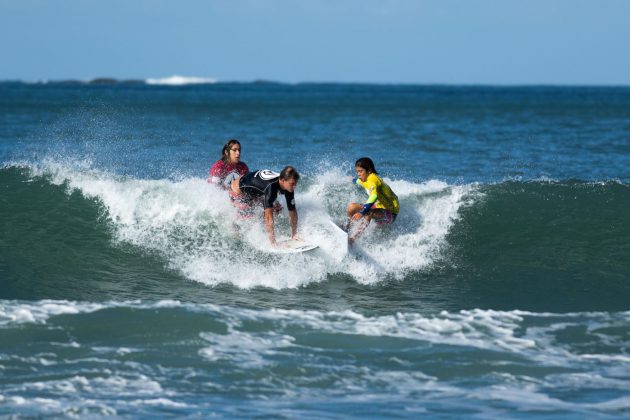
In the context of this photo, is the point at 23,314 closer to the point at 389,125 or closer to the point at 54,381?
the point at 54,381

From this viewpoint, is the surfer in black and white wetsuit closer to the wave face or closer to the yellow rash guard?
the wave face

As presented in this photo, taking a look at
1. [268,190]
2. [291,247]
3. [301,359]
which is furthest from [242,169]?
[301,359]

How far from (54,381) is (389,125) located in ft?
96.5

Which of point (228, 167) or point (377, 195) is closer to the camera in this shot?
point (377, 195)

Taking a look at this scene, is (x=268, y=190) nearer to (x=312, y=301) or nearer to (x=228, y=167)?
(x=228, y=167)

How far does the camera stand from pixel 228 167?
11273 mm

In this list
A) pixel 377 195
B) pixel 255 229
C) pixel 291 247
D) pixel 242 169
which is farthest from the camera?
pixel 242 169

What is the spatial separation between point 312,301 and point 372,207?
176 cm

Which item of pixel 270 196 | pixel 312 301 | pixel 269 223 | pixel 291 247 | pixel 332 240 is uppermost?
pixel 270 196

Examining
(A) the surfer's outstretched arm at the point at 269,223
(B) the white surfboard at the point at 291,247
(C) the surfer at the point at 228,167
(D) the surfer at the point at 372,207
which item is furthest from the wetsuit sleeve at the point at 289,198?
(C) the surfer at the point at 228,167

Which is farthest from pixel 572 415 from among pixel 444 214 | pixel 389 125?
pixel 389 125

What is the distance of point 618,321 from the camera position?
338 inches

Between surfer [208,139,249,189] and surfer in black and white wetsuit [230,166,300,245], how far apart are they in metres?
0.29

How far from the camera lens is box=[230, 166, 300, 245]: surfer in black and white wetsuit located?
32.6ft
